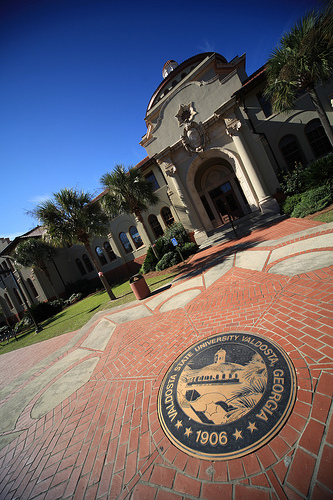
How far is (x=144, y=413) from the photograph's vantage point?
2.78 m

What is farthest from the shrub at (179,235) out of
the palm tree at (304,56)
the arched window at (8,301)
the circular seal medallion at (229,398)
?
the arched window at (8,301)

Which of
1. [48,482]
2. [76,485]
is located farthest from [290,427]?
[48,482]

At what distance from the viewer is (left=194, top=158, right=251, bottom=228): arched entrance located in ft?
60.0

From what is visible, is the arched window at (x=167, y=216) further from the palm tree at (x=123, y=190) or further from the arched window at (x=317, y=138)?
the arched window at (x=317, y=138)

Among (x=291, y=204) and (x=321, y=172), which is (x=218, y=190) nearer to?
(x=291, y=204)

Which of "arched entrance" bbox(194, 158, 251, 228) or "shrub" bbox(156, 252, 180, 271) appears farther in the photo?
"arched entrance" bbox(194, 158, 251, 228)

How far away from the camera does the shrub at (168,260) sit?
1371cm

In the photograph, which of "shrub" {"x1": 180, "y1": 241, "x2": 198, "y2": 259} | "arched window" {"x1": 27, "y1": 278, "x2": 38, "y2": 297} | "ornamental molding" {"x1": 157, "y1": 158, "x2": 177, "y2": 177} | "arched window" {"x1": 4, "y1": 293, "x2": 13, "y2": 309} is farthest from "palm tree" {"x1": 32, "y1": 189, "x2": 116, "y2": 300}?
"arched window" {"x1": 4, "y1": 293, "x2": 13, "y2": 309}

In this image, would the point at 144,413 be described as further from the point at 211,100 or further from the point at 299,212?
the point at 211,100

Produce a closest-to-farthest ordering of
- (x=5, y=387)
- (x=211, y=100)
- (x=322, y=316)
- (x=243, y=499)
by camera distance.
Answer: (x=243, y=499) < (x=322, y=316) < (x=5, y=387) < (x=211, y=100)

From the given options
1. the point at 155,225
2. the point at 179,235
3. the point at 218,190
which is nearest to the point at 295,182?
the point at 218,190

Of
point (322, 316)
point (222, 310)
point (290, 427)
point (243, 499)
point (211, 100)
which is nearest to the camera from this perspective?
point (243, 499)

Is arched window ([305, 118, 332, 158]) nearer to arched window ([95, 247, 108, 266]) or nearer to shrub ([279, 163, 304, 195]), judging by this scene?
shrub ([279, 163, 304, 195])

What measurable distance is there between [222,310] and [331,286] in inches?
82.7
